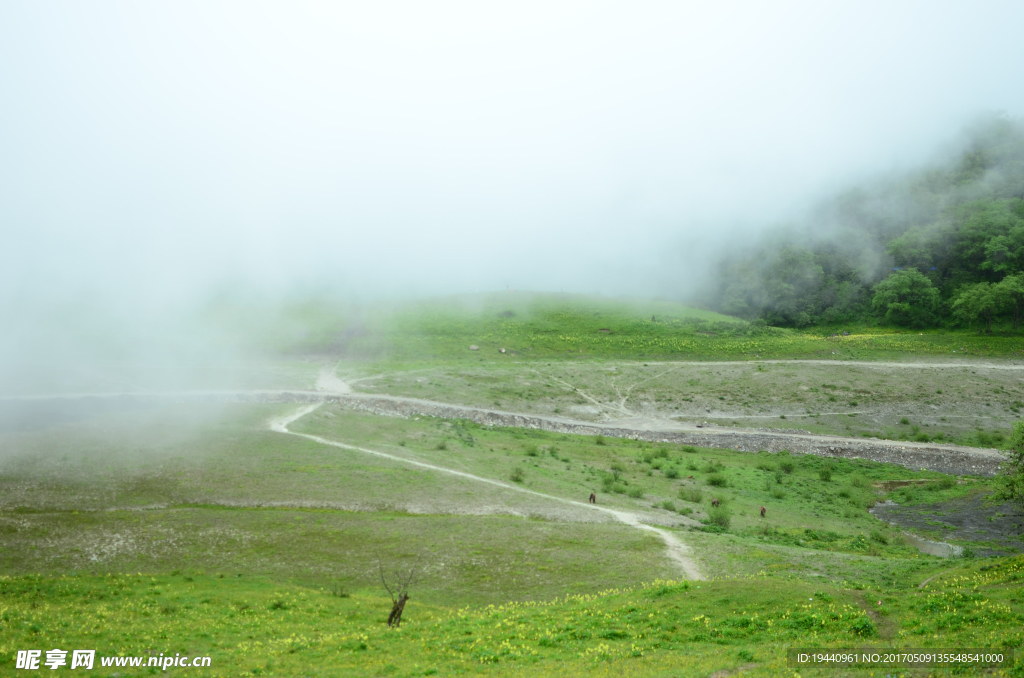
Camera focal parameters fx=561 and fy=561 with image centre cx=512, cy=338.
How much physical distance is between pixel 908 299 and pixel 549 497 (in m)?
134

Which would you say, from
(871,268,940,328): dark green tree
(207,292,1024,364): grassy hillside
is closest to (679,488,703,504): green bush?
(207,292,1024,364): grassy hillside

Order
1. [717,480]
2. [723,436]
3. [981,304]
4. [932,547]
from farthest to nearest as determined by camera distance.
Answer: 1. [981,304]
2. [723,436]
3. [717,480]
4. [932,547]

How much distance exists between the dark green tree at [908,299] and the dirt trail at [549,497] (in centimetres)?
12849

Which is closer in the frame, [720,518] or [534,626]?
[534,626]

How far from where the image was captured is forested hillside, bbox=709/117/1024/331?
136875 millimetres

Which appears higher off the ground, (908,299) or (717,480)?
(908,299)

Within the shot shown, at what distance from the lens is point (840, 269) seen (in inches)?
6422

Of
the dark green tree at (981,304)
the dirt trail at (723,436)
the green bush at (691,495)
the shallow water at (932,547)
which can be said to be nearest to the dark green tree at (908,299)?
the dark green tree at (981,304)

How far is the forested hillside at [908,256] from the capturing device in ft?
449

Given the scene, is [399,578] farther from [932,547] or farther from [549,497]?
[932,547]

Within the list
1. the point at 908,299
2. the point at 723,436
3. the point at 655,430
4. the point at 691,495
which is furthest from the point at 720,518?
the point at 908,299

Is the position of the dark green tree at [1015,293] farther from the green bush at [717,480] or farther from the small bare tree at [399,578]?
the small bare tree at [399,578]

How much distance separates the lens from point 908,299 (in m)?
139

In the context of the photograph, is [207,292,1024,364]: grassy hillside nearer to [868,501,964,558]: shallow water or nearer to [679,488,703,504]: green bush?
[679,488,703,504]: green bush
